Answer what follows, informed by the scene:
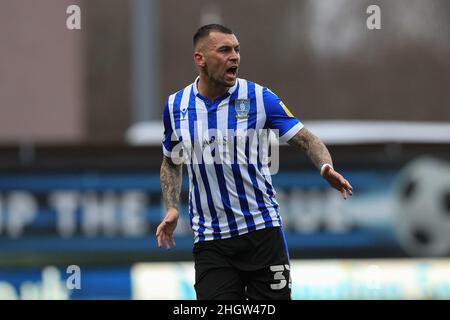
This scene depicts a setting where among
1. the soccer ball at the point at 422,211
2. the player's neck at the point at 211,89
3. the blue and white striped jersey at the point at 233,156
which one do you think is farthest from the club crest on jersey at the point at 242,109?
the soccer ball at the point at 422,211

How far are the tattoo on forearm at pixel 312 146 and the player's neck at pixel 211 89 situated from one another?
1.82 ft

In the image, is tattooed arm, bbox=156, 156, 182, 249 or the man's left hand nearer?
the man's left hand

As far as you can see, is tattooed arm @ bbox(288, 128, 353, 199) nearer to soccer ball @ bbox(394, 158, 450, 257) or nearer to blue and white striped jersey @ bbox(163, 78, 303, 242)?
blue and white striped jersey @ bbox(163, 78, 303, 242)

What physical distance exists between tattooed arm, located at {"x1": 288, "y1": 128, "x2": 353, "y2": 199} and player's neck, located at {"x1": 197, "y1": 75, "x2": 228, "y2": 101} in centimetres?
55

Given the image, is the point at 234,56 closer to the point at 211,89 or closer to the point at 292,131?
the point at 211,89

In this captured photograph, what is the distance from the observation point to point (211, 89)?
7.42m

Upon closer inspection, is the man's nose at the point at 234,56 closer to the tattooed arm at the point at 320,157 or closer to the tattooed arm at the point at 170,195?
the tattooed arm at the point at 320,157

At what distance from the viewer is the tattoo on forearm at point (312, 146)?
7145 millimetres

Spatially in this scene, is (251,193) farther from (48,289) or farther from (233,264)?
(48,289)

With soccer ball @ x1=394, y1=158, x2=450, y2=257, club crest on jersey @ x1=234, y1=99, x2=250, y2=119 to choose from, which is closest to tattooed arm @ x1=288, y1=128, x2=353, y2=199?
club crest on jersey @ x1=234, y1=99, x2=250, y2=119

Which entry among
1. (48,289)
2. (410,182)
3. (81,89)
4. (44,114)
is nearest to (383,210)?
(410,182)

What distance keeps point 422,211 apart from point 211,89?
215 inches

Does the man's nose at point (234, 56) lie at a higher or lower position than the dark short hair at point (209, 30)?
lower

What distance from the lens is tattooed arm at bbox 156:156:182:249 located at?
24.2 feet
